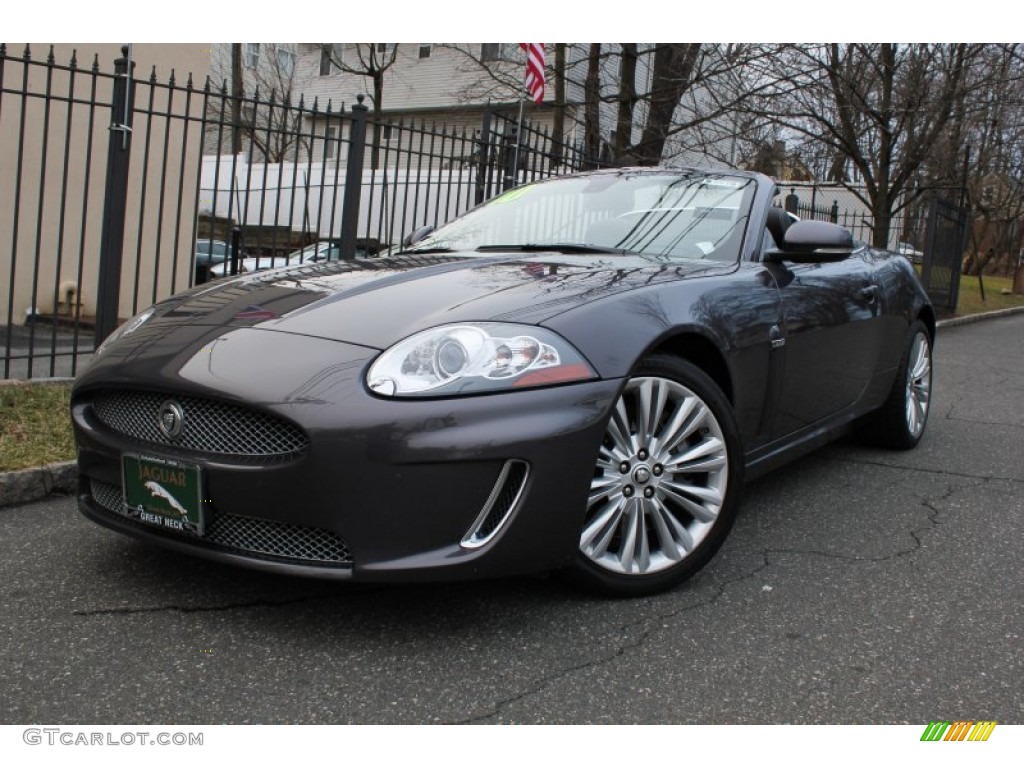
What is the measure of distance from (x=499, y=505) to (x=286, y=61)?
109ft

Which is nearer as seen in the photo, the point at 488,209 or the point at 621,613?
the point at 621,613

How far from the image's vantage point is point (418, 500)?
235 cm

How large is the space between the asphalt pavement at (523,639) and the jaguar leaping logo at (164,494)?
328 millimetres

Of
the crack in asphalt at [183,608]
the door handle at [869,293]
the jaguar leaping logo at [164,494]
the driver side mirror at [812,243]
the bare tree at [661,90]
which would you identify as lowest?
the crack in asphalt at [183,608]

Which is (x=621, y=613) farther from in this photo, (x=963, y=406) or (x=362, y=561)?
(x=963, y=406)

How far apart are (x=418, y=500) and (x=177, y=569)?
1063 millimetres

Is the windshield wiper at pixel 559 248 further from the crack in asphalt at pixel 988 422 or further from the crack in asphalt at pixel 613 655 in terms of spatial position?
the crack in asphalt at pixel 988 422

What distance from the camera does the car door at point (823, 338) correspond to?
3.58m

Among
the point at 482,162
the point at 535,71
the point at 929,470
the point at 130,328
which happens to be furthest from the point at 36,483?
the point at 535,71

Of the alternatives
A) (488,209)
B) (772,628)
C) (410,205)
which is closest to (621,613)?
(772,628)

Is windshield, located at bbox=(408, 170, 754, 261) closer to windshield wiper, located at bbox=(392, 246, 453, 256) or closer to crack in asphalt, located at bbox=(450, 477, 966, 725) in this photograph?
windshield wiper, located at bbox=(392, 246, 453, 256)

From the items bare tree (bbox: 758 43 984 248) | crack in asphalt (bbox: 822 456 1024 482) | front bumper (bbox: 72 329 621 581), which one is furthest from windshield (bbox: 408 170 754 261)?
bare tree (bbox: 758 43 984 248)

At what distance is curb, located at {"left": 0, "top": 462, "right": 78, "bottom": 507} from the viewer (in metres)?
3.67
